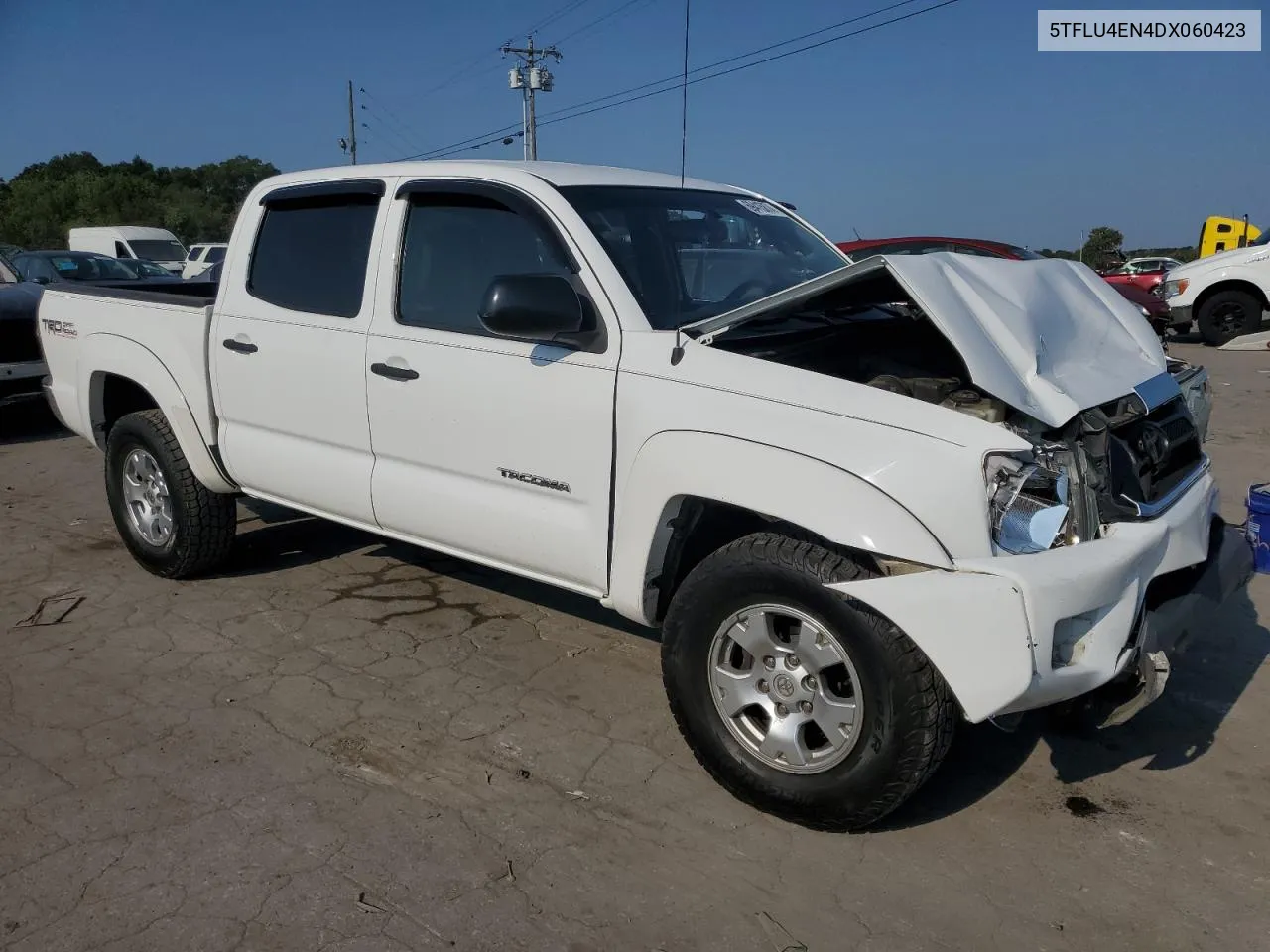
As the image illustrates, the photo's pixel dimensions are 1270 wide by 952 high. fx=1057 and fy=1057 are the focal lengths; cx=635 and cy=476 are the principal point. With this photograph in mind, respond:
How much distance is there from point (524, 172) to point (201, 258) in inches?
1013

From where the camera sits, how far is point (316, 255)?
4.54 meters

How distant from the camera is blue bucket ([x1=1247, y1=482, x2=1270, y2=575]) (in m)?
4.23

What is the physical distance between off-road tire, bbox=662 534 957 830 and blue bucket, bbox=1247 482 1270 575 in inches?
85.3

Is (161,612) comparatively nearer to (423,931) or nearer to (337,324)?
(337,324)

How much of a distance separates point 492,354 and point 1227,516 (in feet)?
15.7

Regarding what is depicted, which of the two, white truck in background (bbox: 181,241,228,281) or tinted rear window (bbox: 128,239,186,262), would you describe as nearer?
white truck in background (bbox: 181,241,228,281)

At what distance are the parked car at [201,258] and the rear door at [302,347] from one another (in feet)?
73.9

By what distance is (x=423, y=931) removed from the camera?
268cm

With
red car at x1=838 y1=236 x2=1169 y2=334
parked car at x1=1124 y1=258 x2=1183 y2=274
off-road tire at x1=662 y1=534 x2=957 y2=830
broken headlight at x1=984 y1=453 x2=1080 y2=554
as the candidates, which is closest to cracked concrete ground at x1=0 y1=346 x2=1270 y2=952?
off-road tire at x1=662 y1=534 x2=957 y2=830

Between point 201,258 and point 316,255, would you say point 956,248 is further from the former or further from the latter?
point 201,258

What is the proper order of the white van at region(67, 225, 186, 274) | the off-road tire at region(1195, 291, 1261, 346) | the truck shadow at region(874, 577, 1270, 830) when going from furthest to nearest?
the white van at region(67, 225, 186, 274), the off-road tire at region(1195, 291, 1261, 346), the truck shadow at region(874, 577, 1270, 830)

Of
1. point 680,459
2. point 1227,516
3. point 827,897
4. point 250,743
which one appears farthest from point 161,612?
point 1227,516

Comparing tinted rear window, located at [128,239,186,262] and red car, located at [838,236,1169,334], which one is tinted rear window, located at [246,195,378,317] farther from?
tinted rear window, located at [128,239,186,262]

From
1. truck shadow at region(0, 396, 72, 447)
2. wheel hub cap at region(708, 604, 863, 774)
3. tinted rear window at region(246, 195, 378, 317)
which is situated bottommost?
truck shadow at region(0, 396, 72, 447)
